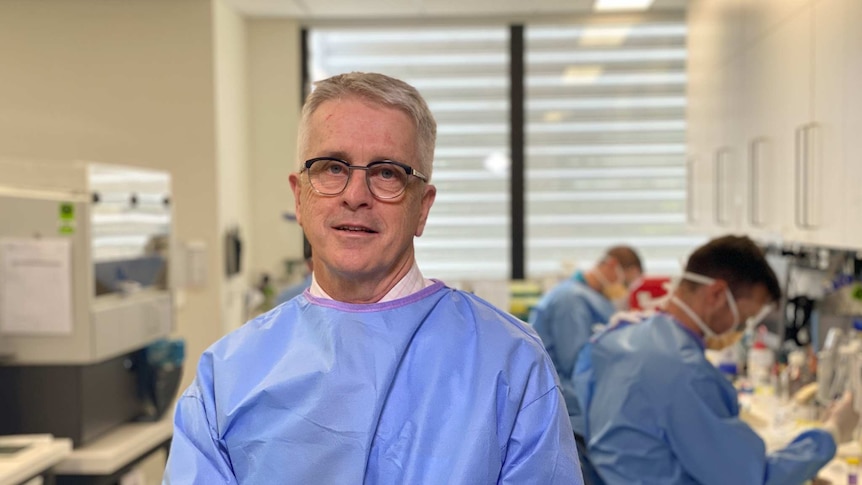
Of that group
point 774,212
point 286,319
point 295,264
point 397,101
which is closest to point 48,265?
point 286,319

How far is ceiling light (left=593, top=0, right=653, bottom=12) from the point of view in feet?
15.9

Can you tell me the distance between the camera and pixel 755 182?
3148 mm

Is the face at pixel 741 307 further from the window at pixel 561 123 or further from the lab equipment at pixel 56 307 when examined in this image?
the window at pixel 561 123

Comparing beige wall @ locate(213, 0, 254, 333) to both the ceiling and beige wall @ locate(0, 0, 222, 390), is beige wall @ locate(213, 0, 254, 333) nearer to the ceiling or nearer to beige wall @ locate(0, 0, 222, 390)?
beige wall @ locate(0, 0, 222, 390)

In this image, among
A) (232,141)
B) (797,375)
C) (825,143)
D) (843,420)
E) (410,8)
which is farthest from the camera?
(410,8)

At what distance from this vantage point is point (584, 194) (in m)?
5.29

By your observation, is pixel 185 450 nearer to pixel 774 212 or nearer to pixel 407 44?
pixel 774 212

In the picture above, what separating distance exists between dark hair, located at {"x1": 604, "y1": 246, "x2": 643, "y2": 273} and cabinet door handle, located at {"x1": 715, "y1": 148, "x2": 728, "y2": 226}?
757 millimetres

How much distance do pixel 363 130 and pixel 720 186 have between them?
9.29 feet

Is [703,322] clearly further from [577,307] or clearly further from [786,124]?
[577,307]

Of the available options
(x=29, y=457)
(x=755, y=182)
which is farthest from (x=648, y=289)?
(x=29, y=457)

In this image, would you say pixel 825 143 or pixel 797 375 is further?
pixel 797 375

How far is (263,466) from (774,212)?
7.41ft

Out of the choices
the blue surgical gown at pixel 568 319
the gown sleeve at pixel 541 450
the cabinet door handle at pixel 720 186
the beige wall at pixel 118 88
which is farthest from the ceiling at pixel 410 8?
the gown sleeve at pixel 541 450
